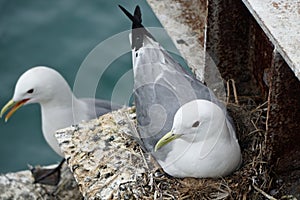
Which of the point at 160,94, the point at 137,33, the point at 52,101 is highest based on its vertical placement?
the point at 137,33

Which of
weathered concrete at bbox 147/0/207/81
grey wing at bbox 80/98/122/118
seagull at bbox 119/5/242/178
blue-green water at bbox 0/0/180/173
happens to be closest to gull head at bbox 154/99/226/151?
seagull at bbox 119/5/242/178

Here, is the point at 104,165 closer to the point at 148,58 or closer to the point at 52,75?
the point at 148,58

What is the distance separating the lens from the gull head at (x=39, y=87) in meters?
4.99

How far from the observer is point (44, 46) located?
285 inches

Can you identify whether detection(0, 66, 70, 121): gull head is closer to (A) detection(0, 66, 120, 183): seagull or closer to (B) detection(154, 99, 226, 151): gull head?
(A) detection(0, 66, 120, 183): seagull

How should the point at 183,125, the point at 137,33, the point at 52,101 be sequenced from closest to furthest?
the point at 183,125 → the point at 137,33 → the point at 52,101

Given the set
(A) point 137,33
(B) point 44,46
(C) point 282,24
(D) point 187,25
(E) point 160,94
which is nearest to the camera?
(C) point 282,24

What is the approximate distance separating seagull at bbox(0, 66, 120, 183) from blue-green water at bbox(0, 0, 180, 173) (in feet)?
4.66

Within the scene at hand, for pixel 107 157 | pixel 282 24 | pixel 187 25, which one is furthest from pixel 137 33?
pixel 282 24

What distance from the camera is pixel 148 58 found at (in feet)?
12.2

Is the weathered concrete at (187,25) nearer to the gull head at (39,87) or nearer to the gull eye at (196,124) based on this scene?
the gull eye at (196,124)

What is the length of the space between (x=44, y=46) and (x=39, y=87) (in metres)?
2.26

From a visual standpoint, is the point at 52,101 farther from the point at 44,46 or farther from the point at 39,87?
the point at 44,46

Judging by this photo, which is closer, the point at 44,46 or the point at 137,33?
the point at 137,33
